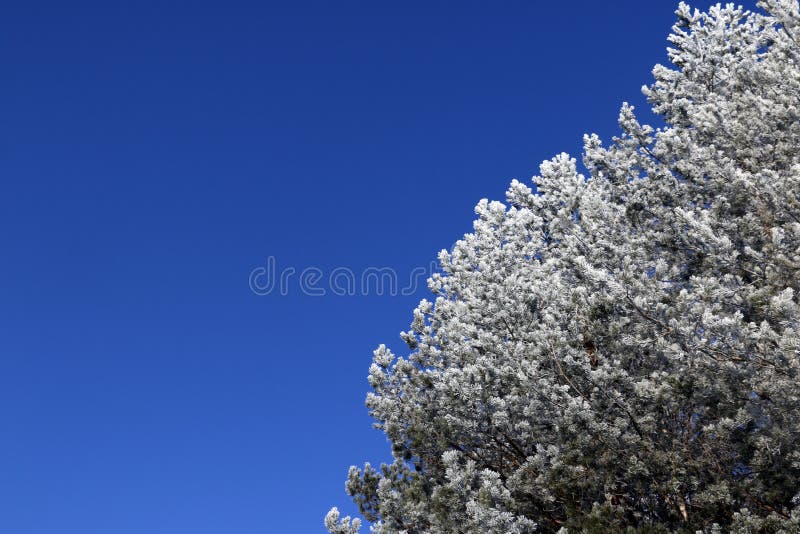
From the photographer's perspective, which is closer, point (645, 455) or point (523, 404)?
point (645, 455)

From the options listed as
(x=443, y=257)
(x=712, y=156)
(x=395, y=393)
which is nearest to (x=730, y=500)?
(x=712, y=156)

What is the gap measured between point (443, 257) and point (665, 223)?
486 centimetres

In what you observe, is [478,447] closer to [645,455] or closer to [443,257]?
[645,455]

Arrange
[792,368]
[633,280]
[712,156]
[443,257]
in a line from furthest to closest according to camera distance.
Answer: [443,257] → [712,156] → [633,280] → [792,368]

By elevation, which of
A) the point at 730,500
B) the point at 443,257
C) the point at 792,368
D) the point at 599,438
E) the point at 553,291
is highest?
the point at 443,257

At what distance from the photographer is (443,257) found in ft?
46.3

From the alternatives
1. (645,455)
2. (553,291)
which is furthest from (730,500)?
(553,291)

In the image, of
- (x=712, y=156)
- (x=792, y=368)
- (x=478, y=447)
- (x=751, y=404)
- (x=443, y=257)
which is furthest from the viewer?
(x=443, y=257)

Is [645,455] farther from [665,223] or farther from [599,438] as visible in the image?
[665,223]

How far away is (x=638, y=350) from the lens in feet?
30.3

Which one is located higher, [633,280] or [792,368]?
[633,280]

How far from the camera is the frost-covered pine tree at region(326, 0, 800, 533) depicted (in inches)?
→ 302

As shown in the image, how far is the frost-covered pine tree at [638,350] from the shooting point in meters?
7.66

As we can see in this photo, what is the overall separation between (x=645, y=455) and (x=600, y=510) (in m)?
Answer: 0.91
